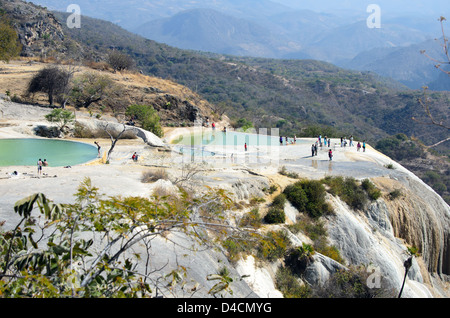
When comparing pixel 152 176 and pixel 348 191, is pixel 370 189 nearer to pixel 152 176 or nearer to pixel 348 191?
pixel 348 191

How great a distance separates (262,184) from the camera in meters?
16.5

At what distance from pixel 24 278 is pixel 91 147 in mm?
19823

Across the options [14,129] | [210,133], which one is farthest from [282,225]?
[210,133]

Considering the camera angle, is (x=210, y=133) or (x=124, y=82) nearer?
(x=210, y=133)

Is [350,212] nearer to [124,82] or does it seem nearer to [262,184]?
[262,184]

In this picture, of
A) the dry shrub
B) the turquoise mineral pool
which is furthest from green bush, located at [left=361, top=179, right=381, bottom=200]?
the turquoise mineral pool

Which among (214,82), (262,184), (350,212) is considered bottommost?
(350,212)

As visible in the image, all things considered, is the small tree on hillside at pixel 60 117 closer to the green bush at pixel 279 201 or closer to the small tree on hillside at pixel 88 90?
the small tree on hillside at pixel 88 90

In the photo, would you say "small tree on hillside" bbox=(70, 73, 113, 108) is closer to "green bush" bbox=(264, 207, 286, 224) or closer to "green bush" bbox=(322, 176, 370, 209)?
"green bush" bbox=(322, 176, 370, 209)

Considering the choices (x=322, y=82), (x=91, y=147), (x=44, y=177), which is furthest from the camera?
(x=322, y=82)
